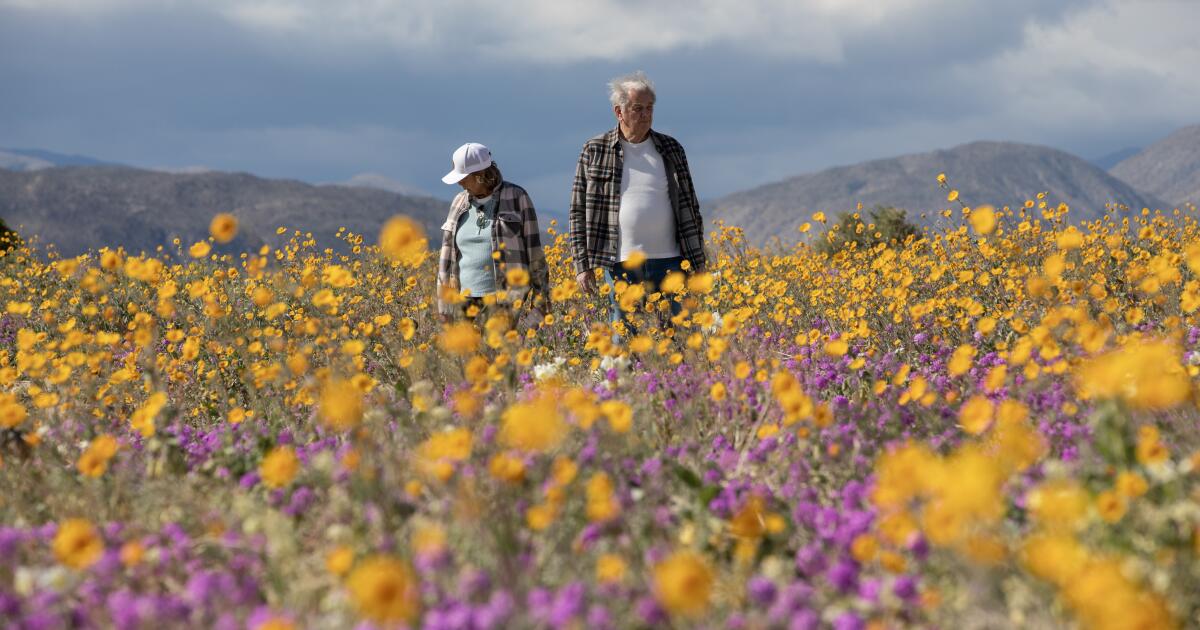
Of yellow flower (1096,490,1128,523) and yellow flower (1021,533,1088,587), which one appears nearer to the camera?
yellow flower (1021,533,1088,587)

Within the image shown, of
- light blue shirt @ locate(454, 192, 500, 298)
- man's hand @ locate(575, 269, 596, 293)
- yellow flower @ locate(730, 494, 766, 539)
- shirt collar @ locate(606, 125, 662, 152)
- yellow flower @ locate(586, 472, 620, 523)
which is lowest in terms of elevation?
yellow flower @ locate(730, 494, 766, 539)

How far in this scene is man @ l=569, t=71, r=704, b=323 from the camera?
5.52m

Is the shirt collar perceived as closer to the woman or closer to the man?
the man

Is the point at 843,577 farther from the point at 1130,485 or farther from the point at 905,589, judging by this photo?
the point at 1130,485

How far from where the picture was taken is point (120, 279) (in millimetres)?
8500

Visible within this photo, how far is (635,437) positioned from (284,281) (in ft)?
19.6

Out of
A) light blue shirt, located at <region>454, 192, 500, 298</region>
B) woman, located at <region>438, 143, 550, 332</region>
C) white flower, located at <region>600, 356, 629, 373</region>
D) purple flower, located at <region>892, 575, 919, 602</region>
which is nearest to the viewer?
purple flower, located at <region>892, 575, 919, 602</region>

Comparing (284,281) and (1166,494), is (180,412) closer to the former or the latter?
(284,281)

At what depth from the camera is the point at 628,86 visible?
522cm

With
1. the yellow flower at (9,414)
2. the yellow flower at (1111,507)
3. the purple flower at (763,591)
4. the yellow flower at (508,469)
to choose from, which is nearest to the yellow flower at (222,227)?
the yellow flower at (9,414)

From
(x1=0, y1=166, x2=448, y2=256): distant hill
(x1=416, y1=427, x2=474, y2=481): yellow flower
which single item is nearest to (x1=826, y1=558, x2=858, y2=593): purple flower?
(x1=416, y1=427, x2=474, y2=481): yellow flower

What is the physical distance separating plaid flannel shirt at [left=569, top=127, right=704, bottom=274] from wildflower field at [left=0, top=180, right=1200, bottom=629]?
63 cm

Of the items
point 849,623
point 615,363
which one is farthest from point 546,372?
point 849,623

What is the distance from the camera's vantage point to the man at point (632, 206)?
5.52 meters
